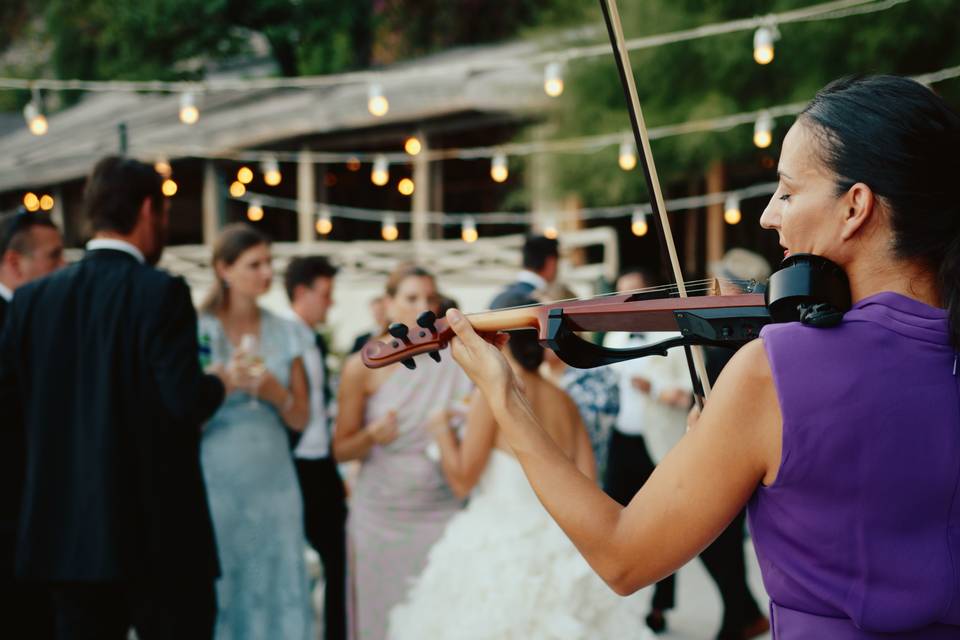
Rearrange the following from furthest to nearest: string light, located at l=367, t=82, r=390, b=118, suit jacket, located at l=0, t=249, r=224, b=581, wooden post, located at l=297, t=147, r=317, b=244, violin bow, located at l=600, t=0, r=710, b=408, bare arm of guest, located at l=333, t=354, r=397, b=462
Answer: wooden post, located at l=297, t=147, r=317, b=244, string light, located at l=367, t=82, r=390, b=118, bare arm of guest, located at l=333, t=354, r=397, b=462, suit jacket, located at l=0, t=249, r=224, b=581, violin bow, located at l=600, t=0, r=710, b=408

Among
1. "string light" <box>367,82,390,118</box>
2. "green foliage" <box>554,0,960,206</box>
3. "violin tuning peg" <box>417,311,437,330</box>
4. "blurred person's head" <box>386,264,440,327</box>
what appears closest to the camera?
"violin tuning peg" <box>417,311,437,330</box>

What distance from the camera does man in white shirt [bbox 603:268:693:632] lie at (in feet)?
15.6

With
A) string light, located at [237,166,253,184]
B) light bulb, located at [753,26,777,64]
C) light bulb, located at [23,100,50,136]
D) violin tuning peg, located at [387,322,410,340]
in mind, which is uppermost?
string light, located at [237,166,253,184]

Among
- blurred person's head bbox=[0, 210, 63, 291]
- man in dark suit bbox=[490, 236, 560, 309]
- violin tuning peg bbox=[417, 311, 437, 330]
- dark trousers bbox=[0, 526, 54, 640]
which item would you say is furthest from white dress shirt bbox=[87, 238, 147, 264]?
man in dark suit bbox=[490, 236, 560, 309]

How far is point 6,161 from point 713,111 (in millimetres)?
15859

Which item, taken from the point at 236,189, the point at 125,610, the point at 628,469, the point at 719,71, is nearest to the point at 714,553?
the point at 628,469

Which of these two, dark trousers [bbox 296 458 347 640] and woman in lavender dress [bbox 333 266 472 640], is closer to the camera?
woman in lavender dress [bbox 333 266 472 640]

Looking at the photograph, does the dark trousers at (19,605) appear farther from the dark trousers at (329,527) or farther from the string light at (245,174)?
the string light at (245,174)

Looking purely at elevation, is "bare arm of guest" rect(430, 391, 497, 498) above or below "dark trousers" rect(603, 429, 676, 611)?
above

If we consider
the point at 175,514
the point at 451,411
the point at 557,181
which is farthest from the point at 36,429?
the point at 557,181

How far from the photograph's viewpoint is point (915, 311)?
1.20m

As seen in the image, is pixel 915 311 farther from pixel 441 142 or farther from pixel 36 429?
pixel 441 142

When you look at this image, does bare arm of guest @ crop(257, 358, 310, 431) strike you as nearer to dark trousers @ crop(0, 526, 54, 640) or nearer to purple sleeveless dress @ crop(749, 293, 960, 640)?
dark trousers @ crop(0, 526, 54, 640)

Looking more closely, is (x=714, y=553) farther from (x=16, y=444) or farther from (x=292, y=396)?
(x=16, y=444)
